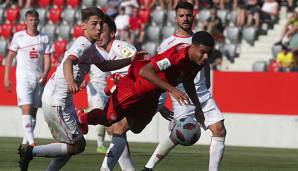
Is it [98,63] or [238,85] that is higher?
[98,63]

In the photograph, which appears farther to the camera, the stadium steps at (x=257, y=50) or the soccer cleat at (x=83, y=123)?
the stadium steps at (x=257, y=50)

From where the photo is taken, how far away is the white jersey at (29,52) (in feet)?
57.6

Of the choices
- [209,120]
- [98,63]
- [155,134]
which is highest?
[98,63]

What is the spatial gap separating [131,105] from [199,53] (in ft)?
3.56

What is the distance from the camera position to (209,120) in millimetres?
12734

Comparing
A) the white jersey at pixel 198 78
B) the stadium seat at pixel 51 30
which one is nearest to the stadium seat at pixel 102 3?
the stadium seat at pixel 51 30

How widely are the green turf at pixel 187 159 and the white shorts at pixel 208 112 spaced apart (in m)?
1.12

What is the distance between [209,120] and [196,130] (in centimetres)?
136

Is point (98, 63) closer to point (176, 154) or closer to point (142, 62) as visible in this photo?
point (142, 62)

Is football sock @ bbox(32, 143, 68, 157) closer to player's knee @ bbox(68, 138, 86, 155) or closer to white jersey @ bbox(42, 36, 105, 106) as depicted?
player's knee @ bbox(68, 138, 86, 155)

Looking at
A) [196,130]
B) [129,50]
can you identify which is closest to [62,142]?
[196,130]

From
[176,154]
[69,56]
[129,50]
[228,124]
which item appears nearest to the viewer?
[69,56]

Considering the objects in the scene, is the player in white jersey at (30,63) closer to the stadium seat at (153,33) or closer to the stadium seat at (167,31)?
the stadium seat at (167,31)

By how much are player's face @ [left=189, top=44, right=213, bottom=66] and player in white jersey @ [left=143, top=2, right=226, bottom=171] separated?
66.9 inches
